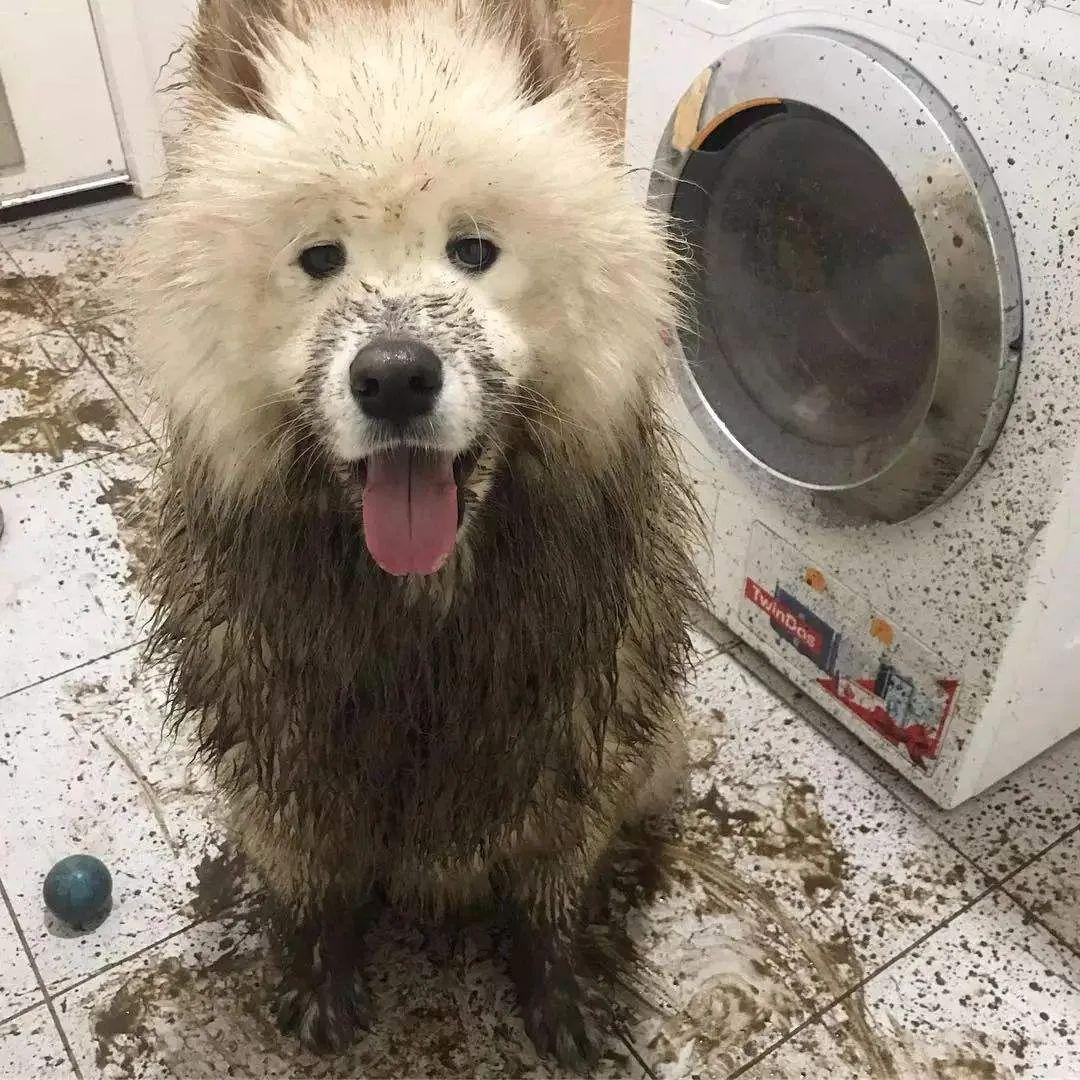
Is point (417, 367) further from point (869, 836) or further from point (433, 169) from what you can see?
point (869, 836)

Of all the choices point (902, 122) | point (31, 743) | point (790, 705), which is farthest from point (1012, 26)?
point (31, 743)

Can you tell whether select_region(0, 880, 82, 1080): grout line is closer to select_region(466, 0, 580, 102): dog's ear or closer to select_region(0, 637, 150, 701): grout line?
select_region(0, 637, 150, 701): grout line

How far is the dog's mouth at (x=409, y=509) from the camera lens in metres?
0.82

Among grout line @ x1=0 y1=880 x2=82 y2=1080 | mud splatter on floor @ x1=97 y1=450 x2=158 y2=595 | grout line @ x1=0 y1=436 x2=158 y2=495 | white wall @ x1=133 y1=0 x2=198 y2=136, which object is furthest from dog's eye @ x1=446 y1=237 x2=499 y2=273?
white wall @ x1=133 y1=0 x2=198 y2=136

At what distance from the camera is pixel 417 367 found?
2.37 ft

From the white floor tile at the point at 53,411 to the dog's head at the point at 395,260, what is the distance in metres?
1.51

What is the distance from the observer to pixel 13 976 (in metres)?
1.36

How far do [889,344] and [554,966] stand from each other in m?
0.91

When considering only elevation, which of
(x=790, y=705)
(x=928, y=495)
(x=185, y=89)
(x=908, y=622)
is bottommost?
(x=790, y=705)

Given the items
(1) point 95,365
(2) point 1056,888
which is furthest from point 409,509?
(1) point 95,365

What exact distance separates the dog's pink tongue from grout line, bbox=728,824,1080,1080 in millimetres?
862

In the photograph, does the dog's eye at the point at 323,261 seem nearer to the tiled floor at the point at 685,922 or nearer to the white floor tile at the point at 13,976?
the tiled floor at the point at 685,922

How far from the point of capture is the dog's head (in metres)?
0.75

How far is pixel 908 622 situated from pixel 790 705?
36 centimetres
